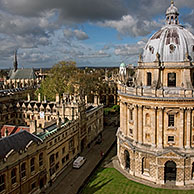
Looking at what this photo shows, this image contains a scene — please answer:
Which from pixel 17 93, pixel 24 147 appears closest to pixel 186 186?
pixel 24 147

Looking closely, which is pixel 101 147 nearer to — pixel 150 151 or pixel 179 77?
pixel 150 151

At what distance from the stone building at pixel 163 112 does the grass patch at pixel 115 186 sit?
1939 millimetres

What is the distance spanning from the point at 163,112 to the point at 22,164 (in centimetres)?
2047

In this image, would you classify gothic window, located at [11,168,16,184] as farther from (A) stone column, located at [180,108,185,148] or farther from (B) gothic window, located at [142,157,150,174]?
(A) stone column, located at [180,108,185,148]

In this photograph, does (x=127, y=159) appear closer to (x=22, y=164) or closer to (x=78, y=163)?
(x=78, y=163)

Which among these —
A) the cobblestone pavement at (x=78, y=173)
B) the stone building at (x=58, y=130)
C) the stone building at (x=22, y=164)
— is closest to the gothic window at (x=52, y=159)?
the stone building at (x=58, y=130)

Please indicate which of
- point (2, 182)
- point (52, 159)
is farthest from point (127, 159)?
point (2, 182)

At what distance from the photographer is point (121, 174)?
3816 cm

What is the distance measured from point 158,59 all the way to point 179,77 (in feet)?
13.7

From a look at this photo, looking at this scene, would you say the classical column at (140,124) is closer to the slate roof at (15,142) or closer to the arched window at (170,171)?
the arched window at (170,171)

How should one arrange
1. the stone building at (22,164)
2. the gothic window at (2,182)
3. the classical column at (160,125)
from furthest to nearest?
the classical column at (160,125), the stone building at (22,164), the gothic window at (2,182)

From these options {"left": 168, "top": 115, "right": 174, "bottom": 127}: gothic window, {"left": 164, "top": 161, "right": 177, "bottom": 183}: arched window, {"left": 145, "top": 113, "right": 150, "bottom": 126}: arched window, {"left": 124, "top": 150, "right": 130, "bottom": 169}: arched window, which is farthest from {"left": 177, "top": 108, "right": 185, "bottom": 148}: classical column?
{"left": 124, "top": 150, "right": 130, "bottom": 169}: arched window

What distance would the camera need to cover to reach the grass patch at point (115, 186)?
109 feet

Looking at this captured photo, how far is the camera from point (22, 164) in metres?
29.4
